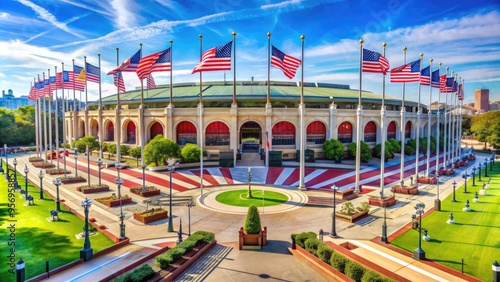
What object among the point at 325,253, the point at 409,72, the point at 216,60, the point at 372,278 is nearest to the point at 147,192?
the point at 216,60

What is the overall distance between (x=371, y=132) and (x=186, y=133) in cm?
3578

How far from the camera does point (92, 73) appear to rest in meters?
34.9

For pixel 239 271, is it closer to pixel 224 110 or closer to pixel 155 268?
pixel 155 268

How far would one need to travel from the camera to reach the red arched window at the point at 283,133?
159 ft

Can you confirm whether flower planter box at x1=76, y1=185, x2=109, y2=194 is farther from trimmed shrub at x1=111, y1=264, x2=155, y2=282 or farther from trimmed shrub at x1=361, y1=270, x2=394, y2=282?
trimmed shrub at x1=361, y1=270, x2=394, y2=282

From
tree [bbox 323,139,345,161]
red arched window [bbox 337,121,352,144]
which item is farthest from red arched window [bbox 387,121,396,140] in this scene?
tree [bbox 323,139,345,161]

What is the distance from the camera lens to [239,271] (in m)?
13.2

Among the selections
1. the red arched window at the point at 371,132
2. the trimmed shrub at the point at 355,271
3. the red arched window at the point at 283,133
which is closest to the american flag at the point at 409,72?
the trimmed shrub at the point at 355,271

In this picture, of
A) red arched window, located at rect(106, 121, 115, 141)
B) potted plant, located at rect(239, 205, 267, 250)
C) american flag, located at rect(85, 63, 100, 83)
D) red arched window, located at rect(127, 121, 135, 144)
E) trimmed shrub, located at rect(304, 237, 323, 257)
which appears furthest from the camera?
red arched window, located at rect(106, 121, 115, 141)

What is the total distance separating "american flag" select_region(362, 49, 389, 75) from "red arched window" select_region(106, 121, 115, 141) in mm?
56550

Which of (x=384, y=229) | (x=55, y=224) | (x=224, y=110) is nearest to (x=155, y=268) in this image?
(x=55, y=224)

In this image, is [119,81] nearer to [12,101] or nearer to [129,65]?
[129,65]

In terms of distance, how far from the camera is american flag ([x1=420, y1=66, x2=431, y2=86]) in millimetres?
27234

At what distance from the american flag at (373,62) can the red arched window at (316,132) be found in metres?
25.9
